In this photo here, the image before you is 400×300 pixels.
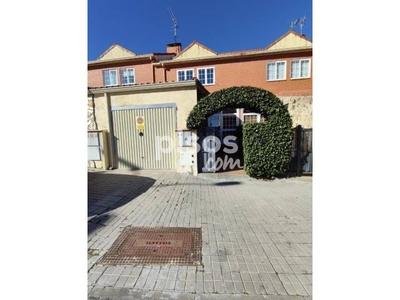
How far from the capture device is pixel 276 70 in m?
12.9

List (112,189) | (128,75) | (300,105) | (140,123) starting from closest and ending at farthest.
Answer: (112,189) → (140,123) → (300,105) → (128,75)

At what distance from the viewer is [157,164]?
25.5ft

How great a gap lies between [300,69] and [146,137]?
1212cm

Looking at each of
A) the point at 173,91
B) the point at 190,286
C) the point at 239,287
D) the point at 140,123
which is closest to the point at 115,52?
the point at 140,123

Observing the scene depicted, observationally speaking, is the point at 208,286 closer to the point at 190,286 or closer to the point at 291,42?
the point at 190,286

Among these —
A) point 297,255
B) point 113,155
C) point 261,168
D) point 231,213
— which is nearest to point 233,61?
point 261,168

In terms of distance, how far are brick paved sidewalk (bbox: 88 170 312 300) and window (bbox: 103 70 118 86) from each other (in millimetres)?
A: 11801

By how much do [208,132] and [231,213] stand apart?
12.6 feet

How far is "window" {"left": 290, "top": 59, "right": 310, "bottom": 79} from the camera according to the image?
12.7m

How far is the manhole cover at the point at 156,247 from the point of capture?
2326mm

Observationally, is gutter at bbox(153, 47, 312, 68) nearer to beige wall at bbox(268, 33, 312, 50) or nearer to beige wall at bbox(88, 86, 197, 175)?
beige wall at bbox(268, 33, 312, 50)

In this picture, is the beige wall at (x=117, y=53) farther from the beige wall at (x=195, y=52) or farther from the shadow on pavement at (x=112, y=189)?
the shadow on pavement at (x=112, y=189)

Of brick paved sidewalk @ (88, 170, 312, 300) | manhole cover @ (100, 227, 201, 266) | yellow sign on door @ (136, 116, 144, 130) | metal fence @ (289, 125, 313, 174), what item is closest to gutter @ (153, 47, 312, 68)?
yellow sign on door @ (136, 116, 144, 130)
